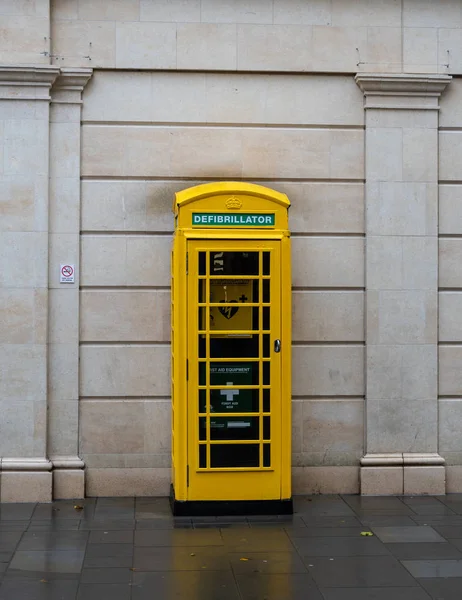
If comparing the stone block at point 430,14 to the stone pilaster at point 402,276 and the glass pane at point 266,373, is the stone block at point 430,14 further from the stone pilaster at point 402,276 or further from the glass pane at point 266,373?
the glass pane at point 266,373

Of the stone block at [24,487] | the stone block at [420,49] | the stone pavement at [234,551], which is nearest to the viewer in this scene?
the stone pavement at [234,551]

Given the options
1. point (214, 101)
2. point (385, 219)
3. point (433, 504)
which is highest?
point (214, 101)

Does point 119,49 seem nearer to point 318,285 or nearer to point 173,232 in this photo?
point 173,232

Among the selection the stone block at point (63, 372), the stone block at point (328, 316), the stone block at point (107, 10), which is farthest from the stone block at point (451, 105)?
the stone block at point (63, 372)

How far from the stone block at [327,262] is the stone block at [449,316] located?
3.04 feet

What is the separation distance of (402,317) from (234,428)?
2329 mm

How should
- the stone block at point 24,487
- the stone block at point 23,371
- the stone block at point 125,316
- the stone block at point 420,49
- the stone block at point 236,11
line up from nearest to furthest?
the stone block at point 24,487 → the stone block at point 23,371 → the stone block at point 125,316 → the stone block at point 236,11 → the stone block at point 420,49

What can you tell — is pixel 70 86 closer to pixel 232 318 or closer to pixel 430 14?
pixel 232 318

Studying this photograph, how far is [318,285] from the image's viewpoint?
33.8ft

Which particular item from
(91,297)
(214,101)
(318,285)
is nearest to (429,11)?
(214,101)

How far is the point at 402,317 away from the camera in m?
10.3

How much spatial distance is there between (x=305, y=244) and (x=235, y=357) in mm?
1686

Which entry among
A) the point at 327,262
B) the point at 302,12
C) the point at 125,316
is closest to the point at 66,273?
the point at 125,316

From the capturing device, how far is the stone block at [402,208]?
1031cm
